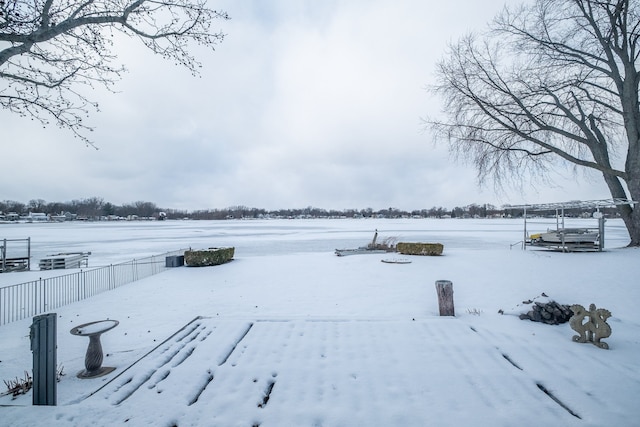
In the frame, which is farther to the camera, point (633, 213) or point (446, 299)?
point (633, 213)

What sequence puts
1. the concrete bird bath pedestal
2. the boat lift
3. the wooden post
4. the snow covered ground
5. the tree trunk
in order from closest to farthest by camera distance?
the snow covered ground
the concrete bird bath pedestal
the wooden post
the tree trunk
the boat lift

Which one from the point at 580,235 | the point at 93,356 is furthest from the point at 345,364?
the point at 580,235

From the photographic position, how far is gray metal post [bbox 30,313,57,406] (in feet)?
12.7

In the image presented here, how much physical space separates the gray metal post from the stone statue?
802cm

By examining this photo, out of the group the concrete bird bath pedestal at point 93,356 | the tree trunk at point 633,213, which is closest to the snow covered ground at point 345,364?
the concrete bird bath pedestal at point 93,356

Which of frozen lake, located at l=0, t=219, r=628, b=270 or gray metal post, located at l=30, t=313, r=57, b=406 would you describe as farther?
frozen lake, located at l=0, t=219, r=628, b=270

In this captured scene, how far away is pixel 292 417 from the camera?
11.6ft

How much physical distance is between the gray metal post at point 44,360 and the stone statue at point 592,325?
26.3ft

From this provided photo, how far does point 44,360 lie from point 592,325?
8.44 m

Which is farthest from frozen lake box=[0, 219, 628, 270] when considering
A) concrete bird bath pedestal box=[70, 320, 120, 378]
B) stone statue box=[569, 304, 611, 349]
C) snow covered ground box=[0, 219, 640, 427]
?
stone statue box=[569, 304, 611, 349]

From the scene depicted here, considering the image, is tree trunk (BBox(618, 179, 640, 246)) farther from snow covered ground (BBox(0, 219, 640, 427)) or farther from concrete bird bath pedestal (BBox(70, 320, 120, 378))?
concrete bird bath pedestal (BBox(70, 320, 120, 378))

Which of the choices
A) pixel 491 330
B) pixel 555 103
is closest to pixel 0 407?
pixel 491 330

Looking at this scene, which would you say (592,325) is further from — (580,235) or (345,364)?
(580,235)

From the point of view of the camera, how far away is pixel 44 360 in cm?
390
